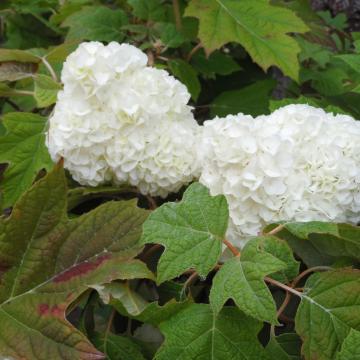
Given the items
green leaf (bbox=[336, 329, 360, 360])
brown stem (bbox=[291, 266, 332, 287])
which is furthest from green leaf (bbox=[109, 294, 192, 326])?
green leaf (bbox=[336, 329, 360, 360])

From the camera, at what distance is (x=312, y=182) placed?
4.43 ft

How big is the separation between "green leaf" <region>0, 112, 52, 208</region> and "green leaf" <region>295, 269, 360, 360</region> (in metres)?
0.82

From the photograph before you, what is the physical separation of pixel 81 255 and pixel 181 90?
57 centimetres

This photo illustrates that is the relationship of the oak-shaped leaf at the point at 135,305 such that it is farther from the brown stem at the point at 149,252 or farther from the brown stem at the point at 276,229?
the brown stem at the point at 276,229

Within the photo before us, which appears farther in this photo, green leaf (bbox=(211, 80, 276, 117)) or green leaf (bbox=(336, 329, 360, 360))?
green leaf (bbox=(211, 80, 276, 117))

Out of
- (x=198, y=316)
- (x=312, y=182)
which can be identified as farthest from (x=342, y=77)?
(x=198, y=316)

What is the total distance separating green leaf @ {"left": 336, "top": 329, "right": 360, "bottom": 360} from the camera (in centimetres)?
101

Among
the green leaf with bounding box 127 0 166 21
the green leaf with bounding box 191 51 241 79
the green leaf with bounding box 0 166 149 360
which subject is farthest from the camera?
the green leaf with bounding box 191 51 241 79

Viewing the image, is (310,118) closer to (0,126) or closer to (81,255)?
(81,255)

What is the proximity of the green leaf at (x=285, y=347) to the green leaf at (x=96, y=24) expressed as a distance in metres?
1.24

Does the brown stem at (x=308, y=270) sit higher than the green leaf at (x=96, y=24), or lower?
higher

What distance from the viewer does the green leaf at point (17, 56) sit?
1.78 m

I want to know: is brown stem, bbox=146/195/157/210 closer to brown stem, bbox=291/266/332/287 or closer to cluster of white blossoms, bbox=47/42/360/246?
cluster of white blossoms, bbox=47/42/360/246

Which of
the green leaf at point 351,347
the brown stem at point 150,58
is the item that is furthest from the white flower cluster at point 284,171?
the brown stem at point 150,58
